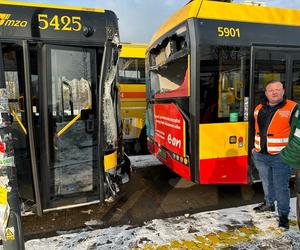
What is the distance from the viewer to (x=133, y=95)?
782 centimetres

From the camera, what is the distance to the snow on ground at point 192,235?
3.29 m

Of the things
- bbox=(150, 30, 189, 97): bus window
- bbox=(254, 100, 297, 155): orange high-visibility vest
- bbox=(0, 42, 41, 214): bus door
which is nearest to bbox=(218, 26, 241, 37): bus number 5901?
bbox=(150, 30, 189, 97): bus window

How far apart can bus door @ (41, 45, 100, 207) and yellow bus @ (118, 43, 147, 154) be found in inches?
145

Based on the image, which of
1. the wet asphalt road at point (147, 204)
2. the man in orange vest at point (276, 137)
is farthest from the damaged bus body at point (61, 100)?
the man in orange vest at point (276, 137)

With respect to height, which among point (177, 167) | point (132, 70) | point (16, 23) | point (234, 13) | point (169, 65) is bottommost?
point (177, 167)

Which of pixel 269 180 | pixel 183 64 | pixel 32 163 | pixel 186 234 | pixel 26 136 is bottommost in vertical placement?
pixel 186 234

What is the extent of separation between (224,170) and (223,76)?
4.36 ft

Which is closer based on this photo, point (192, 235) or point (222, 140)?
point (192, 235)

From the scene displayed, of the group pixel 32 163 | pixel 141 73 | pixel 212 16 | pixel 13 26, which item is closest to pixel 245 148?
pixel 212 16

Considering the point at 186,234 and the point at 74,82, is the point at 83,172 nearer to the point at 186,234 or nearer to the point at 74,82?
the point at 74,82

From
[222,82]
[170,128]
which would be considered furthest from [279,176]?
[170,128]

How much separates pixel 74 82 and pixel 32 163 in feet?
3.81

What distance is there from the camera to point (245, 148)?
4297mm

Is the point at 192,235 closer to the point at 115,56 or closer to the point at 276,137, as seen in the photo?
the point at 276,137
